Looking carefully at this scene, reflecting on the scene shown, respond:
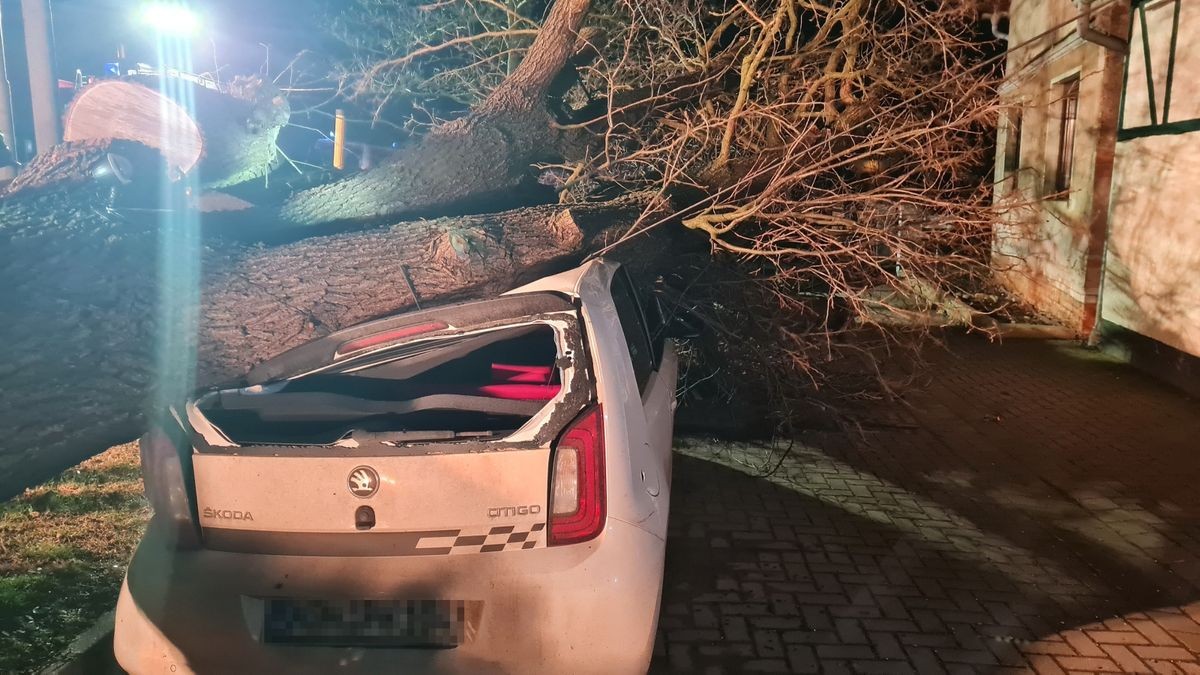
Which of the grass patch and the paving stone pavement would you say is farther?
the paving stone pavement

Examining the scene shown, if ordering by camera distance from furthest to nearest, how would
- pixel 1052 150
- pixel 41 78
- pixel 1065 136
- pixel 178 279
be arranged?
1. pixel 1052 150
2. pixel 1065 136
3. pixel 41 78
4. pixel 178 279

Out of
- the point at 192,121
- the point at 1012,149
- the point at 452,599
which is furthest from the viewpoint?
the point at 1012,149

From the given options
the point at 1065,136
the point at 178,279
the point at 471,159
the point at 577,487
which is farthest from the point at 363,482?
the point at 1065,136

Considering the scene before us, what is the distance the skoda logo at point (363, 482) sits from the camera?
2.44 meters

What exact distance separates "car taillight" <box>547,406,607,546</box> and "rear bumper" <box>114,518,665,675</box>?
0.16ft

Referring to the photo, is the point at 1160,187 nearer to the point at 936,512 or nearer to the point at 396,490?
the point at 936,512

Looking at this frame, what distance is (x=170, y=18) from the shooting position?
10219mm

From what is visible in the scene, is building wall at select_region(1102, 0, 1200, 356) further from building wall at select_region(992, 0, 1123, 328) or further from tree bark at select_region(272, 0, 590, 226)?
tree bark at select_region(272, 0, 590, 226)

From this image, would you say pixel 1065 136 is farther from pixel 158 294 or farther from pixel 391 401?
pixel 158 294

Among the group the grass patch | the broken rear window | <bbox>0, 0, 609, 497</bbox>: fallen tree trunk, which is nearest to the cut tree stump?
<bbox>0, 0, 609, 497</bbox>: fallen tree trunk

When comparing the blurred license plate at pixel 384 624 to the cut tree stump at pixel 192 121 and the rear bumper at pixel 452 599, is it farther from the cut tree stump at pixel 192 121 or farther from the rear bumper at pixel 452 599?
the cut tree stump at pixel 192 121

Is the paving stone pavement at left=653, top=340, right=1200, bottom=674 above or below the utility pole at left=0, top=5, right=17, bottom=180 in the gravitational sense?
below

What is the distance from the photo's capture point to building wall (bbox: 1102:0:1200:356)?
7.22 m

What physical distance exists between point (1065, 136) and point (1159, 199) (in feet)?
11.3
